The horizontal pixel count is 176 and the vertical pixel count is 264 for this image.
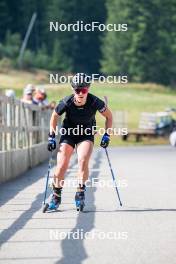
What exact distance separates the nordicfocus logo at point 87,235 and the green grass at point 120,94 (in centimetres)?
4839

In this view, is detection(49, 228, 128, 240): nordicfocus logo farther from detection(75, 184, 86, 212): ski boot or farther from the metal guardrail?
the metal guardrail

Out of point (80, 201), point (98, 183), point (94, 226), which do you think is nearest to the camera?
point (94, 226)

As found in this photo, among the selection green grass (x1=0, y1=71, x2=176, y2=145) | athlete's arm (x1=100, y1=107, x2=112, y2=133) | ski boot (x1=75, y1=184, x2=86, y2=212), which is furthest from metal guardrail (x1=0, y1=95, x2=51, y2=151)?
green grass (x1=0, y1=71, x2=176, y2=145)

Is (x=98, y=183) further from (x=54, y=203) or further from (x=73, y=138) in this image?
(x=54, y=203)

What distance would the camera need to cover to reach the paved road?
7.29 meters

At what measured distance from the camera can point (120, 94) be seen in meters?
86.5

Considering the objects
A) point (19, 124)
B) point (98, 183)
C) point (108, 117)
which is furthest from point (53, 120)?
point (19, 124)

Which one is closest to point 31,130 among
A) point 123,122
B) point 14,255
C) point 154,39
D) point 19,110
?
point 19,110

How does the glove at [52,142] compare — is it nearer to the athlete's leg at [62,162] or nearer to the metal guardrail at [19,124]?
the athlete's leg at [62,162]

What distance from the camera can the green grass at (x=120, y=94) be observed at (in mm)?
72481

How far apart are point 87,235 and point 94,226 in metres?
0.78

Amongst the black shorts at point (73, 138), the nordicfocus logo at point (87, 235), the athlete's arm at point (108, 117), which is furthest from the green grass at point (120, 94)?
the nordicfocus logo at point (87, 235)

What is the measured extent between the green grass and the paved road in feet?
144

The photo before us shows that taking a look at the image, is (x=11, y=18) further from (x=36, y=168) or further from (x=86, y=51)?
(x=36, y=168)
